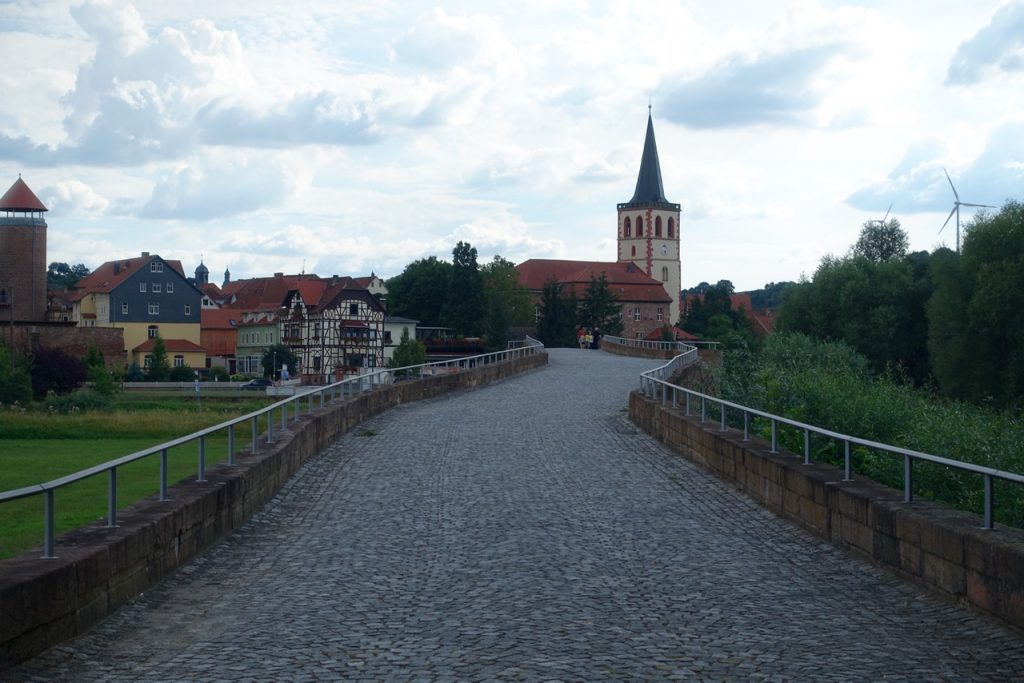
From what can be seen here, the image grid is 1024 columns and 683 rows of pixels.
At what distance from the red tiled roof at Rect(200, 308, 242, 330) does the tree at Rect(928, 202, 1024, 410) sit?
88221 millimetres

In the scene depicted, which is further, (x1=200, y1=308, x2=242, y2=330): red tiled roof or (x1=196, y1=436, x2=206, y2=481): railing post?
(x1=200, y1=308, x2=242, y2=330): red tiled roof

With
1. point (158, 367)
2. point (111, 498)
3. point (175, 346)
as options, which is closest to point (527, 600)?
point (111, 498)

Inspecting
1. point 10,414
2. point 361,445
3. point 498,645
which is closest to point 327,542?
point 498,645

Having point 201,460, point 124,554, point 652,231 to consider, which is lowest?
point 124,554

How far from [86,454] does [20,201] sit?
85.4 meters

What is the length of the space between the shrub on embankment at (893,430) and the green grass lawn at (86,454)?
285 inches

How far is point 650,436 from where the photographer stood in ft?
75.3

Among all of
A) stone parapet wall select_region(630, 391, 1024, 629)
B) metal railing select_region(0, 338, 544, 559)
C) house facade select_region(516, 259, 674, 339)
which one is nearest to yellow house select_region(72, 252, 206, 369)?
house facade select_region(516, 259, 674, 339)

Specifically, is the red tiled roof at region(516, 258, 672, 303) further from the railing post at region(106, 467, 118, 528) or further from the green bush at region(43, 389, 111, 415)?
the railing post at region(106, 467, 118, 528)

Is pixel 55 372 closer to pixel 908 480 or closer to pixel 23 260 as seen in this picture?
pixel 23 260

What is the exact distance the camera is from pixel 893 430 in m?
22.5

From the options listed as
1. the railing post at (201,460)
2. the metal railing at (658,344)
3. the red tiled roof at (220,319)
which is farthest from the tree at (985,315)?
the red tiled roof at (220,319)

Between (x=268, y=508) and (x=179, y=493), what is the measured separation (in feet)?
9.56

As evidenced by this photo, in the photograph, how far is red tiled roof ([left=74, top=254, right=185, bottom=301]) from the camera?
11832cm
